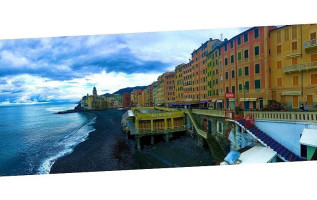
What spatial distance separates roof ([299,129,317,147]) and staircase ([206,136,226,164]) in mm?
2150

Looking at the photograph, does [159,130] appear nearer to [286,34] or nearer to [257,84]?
[257,84]

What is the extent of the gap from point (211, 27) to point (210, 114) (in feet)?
11.6

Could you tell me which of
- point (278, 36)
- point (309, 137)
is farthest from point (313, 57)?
point (309, 137)

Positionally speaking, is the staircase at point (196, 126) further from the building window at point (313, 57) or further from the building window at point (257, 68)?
the building window at point (313, 57)

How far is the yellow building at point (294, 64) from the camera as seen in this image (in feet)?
12.6

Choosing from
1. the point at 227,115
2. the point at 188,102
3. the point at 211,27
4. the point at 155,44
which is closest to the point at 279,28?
the point at 211,27

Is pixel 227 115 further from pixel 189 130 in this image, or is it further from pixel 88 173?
pixel 88 173

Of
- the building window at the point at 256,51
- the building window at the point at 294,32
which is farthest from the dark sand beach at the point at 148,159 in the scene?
the building window at the point at 294,32

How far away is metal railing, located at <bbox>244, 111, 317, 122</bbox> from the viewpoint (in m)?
3.70

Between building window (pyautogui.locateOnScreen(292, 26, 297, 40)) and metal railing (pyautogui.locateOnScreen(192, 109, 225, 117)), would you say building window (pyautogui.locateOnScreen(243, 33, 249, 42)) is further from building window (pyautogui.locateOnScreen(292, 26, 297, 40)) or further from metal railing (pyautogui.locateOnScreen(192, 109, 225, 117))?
metal railing (pyautogui.locateOnScreen(192, 109, 225, 117))

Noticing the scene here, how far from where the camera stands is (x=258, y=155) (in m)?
4.16

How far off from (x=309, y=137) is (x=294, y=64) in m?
1.95

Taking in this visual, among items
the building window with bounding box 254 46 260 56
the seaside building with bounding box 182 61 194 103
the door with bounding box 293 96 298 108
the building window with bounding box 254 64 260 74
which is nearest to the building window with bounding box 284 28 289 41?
the building window with bounding box 254 46 260 56

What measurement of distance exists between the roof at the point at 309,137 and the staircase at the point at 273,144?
0.58m
